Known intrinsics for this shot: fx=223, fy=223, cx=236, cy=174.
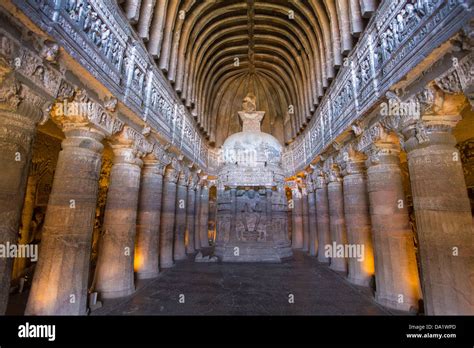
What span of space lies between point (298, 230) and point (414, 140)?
1381 centimetres

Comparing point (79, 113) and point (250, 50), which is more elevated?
point (250, 50)

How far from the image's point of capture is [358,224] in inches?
327

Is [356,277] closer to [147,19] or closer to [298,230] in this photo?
[298,230]

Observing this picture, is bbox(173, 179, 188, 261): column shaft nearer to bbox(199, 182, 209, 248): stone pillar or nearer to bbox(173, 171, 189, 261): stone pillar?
bbox(173, 171, 189, 261): stone pillar

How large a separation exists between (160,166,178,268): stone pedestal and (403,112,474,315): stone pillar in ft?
30.4

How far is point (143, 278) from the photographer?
8.39 meters

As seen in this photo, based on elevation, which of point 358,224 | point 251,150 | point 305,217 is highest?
point 251,150

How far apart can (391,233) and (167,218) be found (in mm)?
8780

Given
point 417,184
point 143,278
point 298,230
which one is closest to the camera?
point 417,184

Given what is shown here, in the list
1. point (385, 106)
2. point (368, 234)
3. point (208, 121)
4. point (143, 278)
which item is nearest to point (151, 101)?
point (143, 278)

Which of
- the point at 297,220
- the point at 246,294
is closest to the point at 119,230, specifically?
the point at 246,294

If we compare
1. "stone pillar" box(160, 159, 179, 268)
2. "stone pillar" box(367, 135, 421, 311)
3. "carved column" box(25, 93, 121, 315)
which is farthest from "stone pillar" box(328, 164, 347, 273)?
"carved column" box(25, 93, 121, 315)

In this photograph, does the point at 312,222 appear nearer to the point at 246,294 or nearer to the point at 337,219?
the point at 337,219

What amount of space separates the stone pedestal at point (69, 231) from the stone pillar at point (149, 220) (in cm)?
345
